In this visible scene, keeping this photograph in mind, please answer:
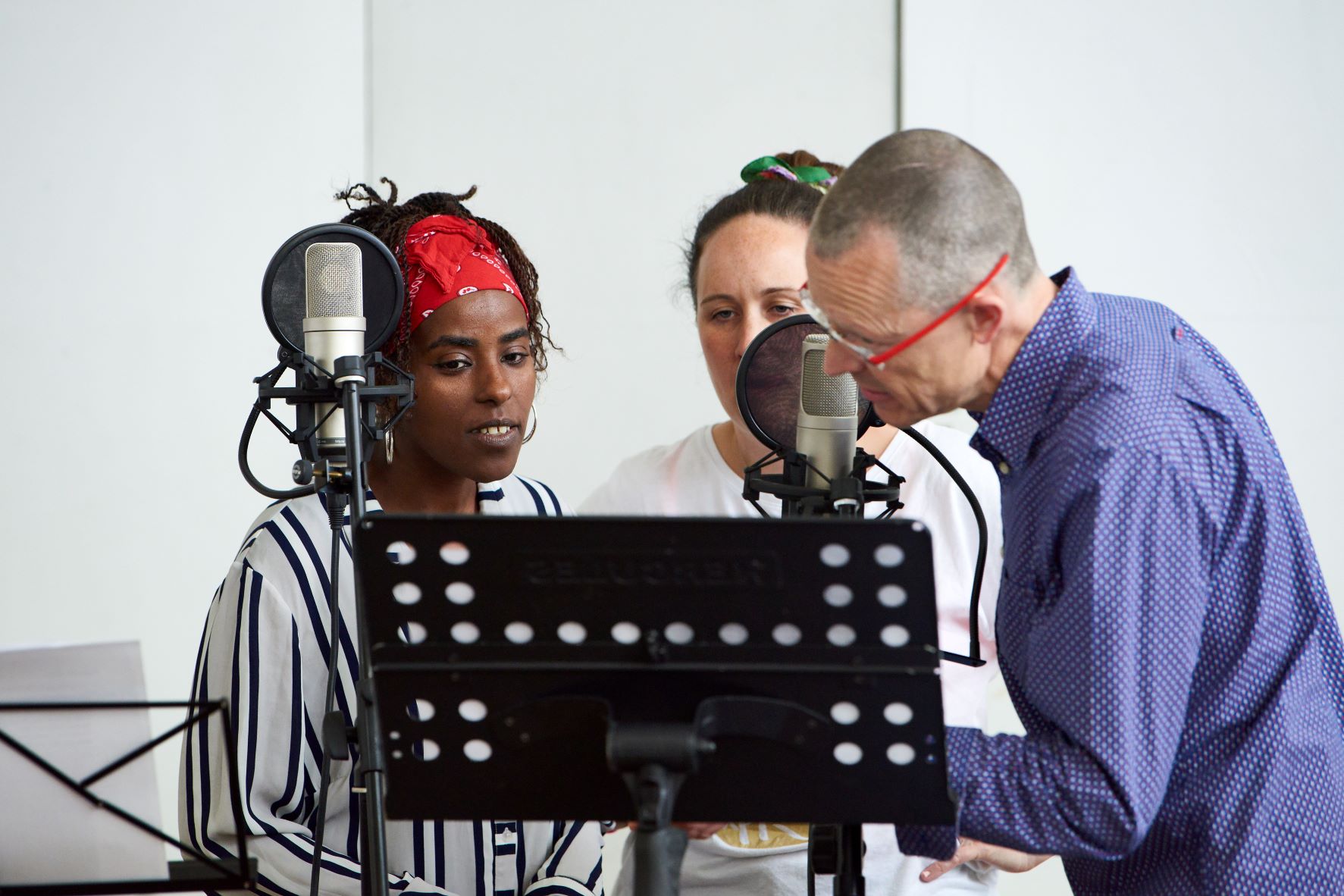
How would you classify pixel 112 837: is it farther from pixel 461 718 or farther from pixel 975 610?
pixel 975 610

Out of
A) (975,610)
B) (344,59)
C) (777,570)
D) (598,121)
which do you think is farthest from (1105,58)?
(777,570)

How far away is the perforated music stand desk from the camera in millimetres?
1021

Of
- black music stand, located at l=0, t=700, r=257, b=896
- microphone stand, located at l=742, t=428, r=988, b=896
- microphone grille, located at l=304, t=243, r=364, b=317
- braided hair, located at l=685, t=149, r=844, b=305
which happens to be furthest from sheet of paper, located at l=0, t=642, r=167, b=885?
braided hair, located at l=685, t=149, r=844, b=305

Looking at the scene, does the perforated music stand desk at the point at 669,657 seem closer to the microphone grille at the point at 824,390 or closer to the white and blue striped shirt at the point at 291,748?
the microphone grille at the point at 824,390

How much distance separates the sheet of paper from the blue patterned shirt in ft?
2.50

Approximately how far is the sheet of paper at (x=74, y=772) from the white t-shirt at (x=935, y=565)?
26.8 inches

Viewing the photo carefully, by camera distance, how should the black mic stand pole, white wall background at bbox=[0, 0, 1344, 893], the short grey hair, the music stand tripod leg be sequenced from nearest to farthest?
the music stand tripod leg → the short grey hair → the black mic stand pole → white wall background at bbox=[0, 0, 1344, 893]

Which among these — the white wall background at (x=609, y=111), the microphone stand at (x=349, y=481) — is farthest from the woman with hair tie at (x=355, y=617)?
the white wall background at (x=609, y=111)

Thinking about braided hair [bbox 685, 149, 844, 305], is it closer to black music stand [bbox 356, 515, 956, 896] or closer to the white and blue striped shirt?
the white and blue striped shirt

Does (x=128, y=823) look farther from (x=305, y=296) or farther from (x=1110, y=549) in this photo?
(x=1110, y=549)

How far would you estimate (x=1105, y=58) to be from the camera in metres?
2.96

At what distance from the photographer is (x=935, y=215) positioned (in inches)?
45.0

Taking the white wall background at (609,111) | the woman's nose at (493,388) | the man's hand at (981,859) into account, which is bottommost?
the man's hand at (981,859)

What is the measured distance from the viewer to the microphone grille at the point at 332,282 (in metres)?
1.35
